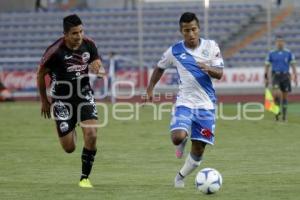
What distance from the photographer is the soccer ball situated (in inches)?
435

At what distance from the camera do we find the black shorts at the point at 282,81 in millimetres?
26219

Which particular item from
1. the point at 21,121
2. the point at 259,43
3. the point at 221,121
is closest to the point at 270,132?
the point at 221,121

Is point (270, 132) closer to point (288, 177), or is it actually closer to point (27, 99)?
point (288, 177)

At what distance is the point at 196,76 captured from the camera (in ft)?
38.9

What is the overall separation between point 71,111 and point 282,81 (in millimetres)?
14583

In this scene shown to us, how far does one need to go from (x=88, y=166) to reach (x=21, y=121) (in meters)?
14.3

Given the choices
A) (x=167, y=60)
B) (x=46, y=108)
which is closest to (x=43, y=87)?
(x=46, y=108)

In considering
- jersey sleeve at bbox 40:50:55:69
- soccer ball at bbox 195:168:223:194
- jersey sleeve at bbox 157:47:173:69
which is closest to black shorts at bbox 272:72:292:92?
jersey sleeve at bbox 157:47:173:69

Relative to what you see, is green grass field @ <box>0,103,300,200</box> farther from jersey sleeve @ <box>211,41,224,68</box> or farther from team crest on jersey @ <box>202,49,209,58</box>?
team crest on jersey @ <box>202,49,209,58</box>

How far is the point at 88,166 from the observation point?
40.3ft

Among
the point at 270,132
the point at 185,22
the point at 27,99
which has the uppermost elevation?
the point at 185,22

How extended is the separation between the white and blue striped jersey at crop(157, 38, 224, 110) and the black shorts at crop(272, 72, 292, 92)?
14.5m

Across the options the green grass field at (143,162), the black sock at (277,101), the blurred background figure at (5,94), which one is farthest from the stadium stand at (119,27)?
the green grass field at (143,162)

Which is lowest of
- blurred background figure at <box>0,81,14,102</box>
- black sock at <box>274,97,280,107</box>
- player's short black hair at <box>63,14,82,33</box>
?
blurred background figure at <box>0,81,14,102</box>
